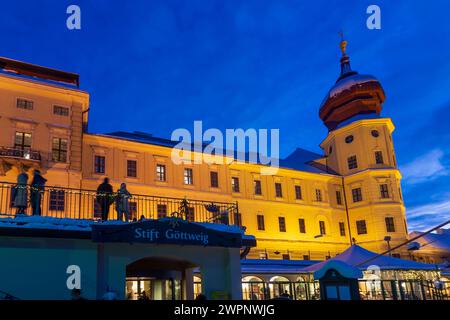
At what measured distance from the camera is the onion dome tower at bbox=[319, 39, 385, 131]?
52.5 meters

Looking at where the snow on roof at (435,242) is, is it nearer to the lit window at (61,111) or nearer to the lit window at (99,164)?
the lit window at (99,164)

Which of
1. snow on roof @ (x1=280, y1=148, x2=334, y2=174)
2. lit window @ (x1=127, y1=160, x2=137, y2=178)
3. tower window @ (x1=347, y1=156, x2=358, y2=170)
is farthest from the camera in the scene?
snow on roof @ (x1=280, y1=148, x2=334, y2=174)

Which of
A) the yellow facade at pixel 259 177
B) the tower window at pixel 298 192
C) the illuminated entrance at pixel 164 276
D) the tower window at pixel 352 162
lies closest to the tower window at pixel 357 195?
the yellow facade at pixel 259 177

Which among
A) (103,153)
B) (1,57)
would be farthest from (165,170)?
(1,57)

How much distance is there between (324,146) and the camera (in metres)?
58.1

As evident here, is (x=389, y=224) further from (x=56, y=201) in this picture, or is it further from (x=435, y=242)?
(x=56, y=201)

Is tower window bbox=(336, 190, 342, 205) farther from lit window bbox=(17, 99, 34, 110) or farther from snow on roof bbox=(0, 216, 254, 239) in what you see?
snow on roof bbox=(0, 216, 254, 239)

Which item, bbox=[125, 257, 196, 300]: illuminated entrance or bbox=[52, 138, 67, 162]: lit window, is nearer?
bbox=[125, 257, 196, 300]: illuminated entrance

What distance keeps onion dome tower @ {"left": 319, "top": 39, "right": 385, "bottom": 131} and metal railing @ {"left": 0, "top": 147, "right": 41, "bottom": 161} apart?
38.0 metres

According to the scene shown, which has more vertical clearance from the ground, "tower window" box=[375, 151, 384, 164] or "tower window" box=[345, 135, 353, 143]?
"tower window" box=[345, 135, 353, 143]

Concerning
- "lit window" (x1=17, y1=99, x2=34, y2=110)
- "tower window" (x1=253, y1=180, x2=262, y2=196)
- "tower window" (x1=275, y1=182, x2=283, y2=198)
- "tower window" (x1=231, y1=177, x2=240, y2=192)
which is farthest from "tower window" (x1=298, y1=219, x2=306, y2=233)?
"lit window" (x1=17, y1=99, x2=34, y2=110)

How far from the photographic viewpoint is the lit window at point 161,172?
124 feet

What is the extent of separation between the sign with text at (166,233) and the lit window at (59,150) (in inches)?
869

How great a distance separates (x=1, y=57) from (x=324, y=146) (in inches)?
1624
